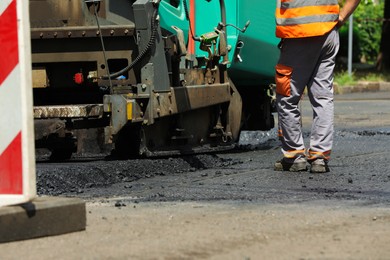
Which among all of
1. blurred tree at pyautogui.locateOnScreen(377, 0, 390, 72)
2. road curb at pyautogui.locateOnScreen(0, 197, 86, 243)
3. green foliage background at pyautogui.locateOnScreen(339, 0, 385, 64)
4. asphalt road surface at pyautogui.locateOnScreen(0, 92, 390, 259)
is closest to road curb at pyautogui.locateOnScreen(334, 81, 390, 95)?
blurred tree at pyautogui.locateOnScreen(377, 0, 390, 72)

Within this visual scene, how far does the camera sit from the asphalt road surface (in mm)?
4793

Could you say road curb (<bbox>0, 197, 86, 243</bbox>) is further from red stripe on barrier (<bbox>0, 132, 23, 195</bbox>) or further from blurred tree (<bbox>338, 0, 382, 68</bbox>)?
blurred tree (<bbox>338, 0, 382, 68</bbox>)

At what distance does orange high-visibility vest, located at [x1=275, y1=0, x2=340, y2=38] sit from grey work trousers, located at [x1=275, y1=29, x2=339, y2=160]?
0.30 ft

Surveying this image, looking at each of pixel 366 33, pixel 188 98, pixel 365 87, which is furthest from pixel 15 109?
pixel 366 33

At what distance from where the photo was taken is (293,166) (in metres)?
8.20

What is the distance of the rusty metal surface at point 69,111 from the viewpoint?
8.48 m

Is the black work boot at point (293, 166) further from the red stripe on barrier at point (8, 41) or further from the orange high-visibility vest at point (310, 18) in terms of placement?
the red stripe on barrier at point (8, 41)

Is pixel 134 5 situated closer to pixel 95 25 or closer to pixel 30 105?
pixel 95 25

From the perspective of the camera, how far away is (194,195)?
6.70 m

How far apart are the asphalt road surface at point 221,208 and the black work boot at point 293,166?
0.56 ft

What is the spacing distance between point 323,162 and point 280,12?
3.83ft

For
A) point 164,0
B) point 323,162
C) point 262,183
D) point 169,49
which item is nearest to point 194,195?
point 262,183

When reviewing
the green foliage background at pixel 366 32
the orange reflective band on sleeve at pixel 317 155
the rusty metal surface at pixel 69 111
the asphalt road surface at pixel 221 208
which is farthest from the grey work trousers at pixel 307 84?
the green foliage background at pixel 366 32

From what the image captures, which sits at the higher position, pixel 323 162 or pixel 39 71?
pixel 39 71
